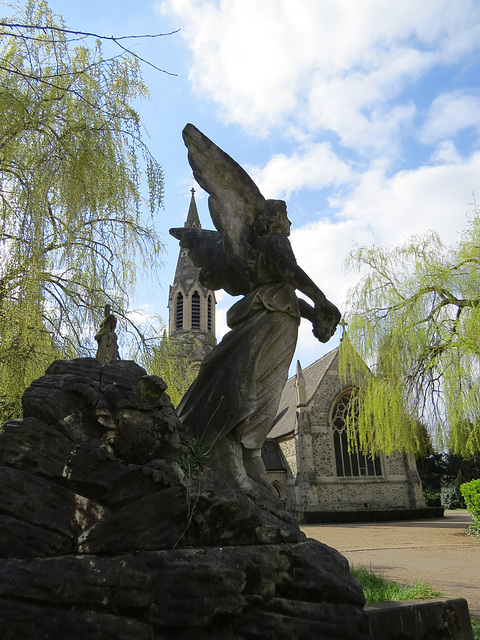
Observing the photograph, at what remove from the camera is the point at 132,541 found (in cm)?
206

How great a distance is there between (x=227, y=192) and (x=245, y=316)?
886mm

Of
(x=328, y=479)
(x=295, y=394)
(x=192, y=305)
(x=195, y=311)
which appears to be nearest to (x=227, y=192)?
(x=328, y=479)

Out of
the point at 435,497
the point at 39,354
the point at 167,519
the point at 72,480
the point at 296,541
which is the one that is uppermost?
the point at 39,354

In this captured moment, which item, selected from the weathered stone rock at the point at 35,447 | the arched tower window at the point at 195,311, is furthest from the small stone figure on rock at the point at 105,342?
the arched tower window at the point at 195,311

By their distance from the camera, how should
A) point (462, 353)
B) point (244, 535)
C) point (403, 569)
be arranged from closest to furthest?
point (244, 535)
point (403, 569)
point (462, 353)

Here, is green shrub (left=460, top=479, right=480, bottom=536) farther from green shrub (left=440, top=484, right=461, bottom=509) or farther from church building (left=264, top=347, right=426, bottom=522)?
green shrub (left=440, top=484, right=461, bottom=509)

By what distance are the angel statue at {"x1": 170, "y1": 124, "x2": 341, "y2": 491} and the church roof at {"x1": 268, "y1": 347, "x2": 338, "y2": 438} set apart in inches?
974

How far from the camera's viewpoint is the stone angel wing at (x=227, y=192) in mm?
3359

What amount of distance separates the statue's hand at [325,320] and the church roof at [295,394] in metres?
24.6

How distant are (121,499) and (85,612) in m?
0.43

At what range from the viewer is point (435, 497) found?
29609mm

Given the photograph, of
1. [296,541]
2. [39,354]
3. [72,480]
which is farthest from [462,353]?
[72,480]

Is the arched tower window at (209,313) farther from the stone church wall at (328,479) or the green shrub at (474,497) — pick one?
the green shrub at (474,497)

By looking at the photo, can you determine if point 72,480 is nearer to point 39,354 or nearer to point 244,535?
point 244,535
